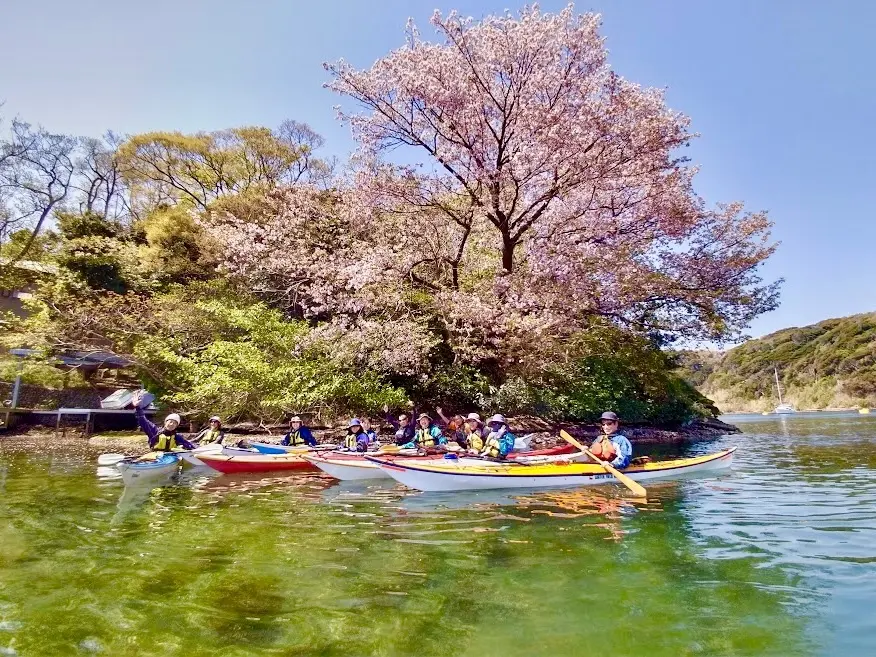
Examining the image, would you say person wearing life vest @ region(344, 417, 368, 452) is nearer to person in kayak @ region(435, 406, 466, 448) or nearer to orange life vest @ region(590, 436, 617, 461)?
person in kayak @ region(435, 406, 466, 448)

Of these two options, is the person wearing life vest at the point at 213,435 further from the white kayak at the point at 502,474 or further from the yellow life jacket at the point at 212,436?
the white kayak at the point at 502,474

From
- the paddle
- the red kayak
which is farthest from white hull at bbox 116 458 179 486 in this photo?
the paddle

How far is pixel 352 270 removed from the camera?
54.3 feet

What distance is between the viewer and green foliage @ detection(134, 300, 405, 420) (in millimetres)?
17500

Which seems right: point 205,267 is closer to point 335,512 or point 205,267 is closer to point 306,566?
point 335,512

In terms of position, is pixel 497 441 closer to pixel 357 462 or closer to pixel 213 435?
pixel 357 462

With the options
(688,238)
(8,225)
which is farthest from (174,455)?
(8,225)

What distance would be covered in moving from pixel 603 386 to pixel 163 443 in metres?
15.7

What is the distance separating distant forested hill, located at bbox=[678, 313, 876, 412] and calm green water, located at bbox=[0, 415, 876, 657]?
58.1 meters

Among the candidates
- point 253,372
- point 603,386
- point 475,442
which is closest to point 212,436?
point 253,372

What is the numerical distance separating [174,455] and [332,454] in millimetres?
3670

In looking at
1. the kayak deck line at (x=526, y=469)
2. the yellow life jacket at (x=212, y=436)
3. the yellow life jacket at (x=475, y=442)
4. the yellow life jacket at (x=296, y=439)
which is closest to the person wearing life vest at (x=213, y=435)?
the yellow life jacket at (x=212, y=436)

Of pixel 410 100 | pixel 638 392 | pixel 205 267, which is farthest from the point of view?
pixel 205 267

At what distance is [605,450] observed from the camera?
10.9m
